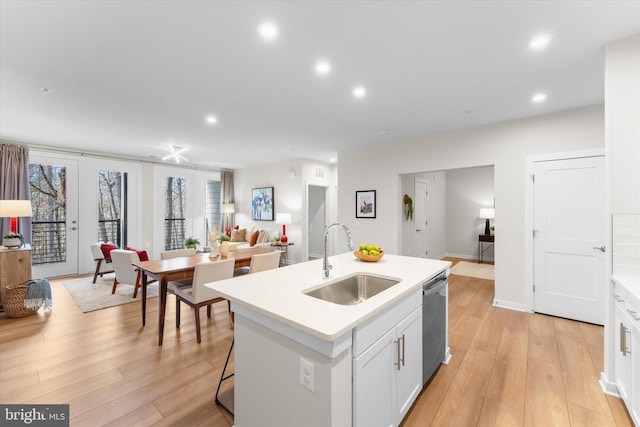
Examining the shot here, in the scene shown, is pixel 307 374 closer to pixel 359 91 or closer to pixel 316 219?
pixel 359 91

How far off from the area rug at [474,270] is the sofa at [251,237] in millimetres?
4119

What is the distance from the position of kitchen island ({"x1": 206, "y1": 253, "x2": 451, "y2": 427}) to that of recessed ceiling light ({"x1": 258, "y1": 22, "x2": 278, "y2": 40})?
5.52ft

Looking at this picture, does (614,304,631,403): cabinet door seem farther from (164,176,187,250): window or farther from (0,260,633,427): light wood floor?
(164,176,187,250): window

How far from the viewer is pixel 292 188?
6621 millimetres

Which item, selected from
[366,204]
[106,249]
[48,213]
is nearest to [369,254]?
[366,204]

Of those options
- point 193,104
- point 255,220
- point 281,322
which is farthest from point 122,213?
point 281,322

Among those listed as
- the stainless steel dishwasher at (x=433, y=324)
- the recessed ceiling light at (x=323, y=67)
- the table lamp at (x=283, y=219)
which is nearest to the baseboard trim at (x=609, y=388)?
the stainless steel dishwasher at (x=433, y=324)

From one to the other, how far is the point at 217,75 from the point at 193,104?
0.85 metres

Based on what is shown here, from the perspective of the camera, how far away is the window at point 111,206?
5.81 meters

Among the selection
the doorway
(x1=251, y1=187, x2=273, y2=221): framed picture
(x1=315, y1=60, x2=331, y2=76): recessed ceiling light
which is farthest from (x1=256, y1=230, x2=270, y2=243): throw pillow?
(x1=315, y1=60, x2=331, y2=76): recessed ceiling light

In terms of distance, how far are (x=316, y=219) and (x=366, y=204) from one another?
9.20 feet

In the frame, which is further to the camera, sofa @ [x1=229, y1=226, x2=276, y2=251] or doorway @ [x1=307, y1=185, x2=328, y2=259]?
doorway @ [x1=307, y1=185, x2=328, y2=259]

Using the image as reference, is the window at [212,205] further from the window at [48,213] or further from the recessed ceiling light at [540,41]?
the recessed ceiling light at [540,41]

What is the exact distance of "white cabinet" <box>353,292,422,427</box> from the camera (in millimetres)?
1261
